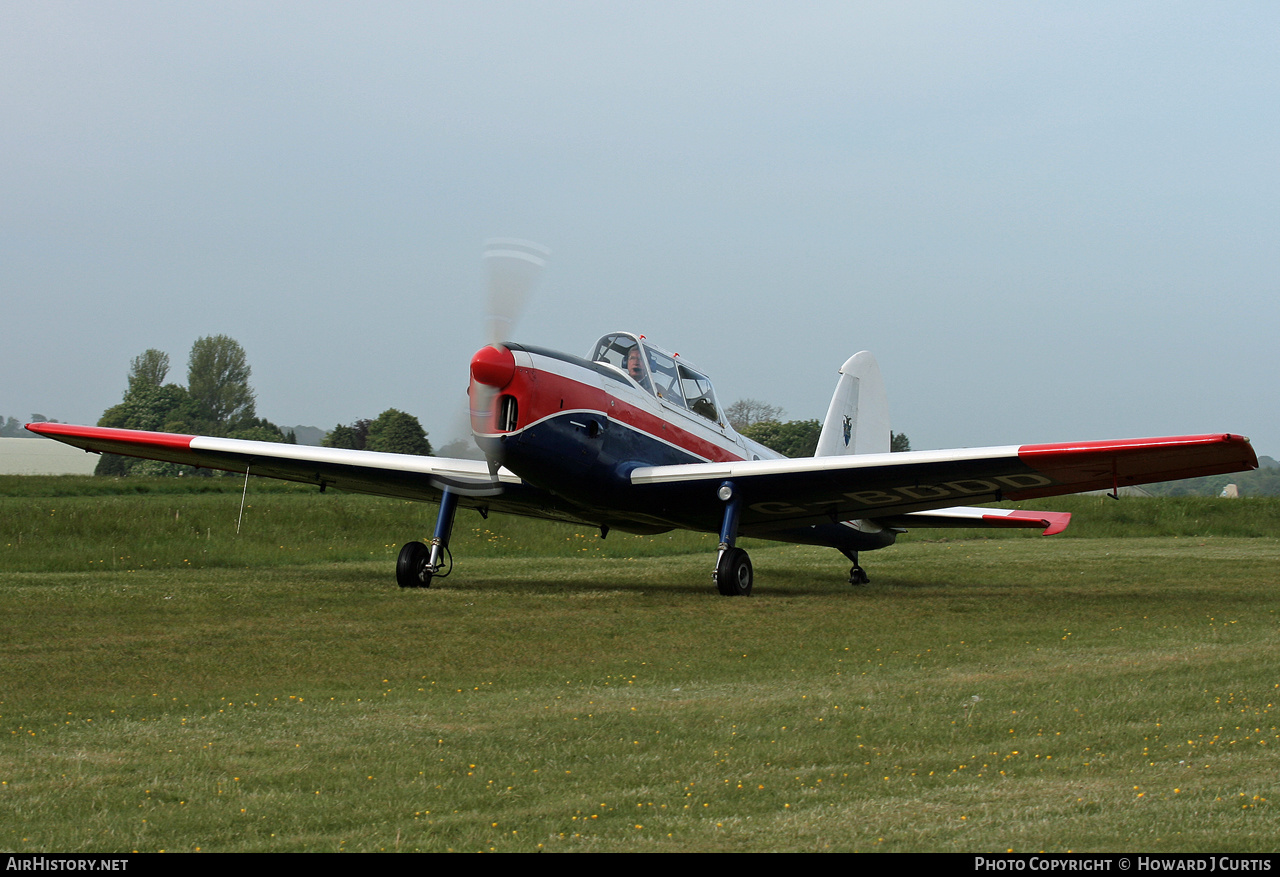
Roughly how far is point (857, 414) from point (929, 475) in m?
5.54

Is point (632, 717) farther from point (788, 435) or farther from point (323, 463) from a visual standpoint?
point (788, 435)

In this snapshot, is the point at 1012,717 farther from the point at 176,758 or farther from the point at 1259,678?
the point at 176,758

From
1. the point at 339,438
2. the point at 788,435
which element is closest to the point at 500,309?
the point at 339,438

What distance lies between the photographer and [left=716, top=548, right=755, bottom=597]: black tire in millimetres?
12789

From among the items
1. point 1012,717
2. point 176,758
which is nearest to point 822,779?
point 1012,717

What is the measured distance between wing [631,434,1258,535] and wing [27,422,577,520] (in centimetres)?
193

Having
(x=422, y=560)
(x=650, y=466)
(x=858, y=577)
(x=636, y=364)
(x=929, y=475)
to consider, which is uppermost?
(x=636, y=364)

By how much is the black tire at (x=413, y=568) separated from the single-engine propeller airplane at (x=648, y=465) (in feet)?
0.06

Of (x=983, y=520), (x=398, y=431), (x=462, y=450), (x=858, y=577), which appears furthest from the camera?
(x=398, y=431)

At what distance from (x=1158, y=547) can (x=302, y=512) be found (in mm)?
18253

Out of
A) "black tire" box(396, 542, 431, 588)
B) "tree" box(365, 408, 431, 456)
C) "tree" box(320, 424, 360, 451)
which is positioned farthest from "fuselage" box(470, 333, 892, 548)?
"tree" box(320, 424, 360, 451)

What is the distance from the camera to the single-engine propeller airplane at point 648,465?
11406mm

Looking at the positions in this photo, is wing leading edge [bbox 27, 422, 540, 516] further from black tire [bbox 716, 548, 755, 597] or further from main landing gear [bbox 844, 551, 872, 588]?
main landing gear [bbox 844, 551, 872, 588]

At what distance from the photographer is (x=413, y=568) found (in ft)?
43.4
